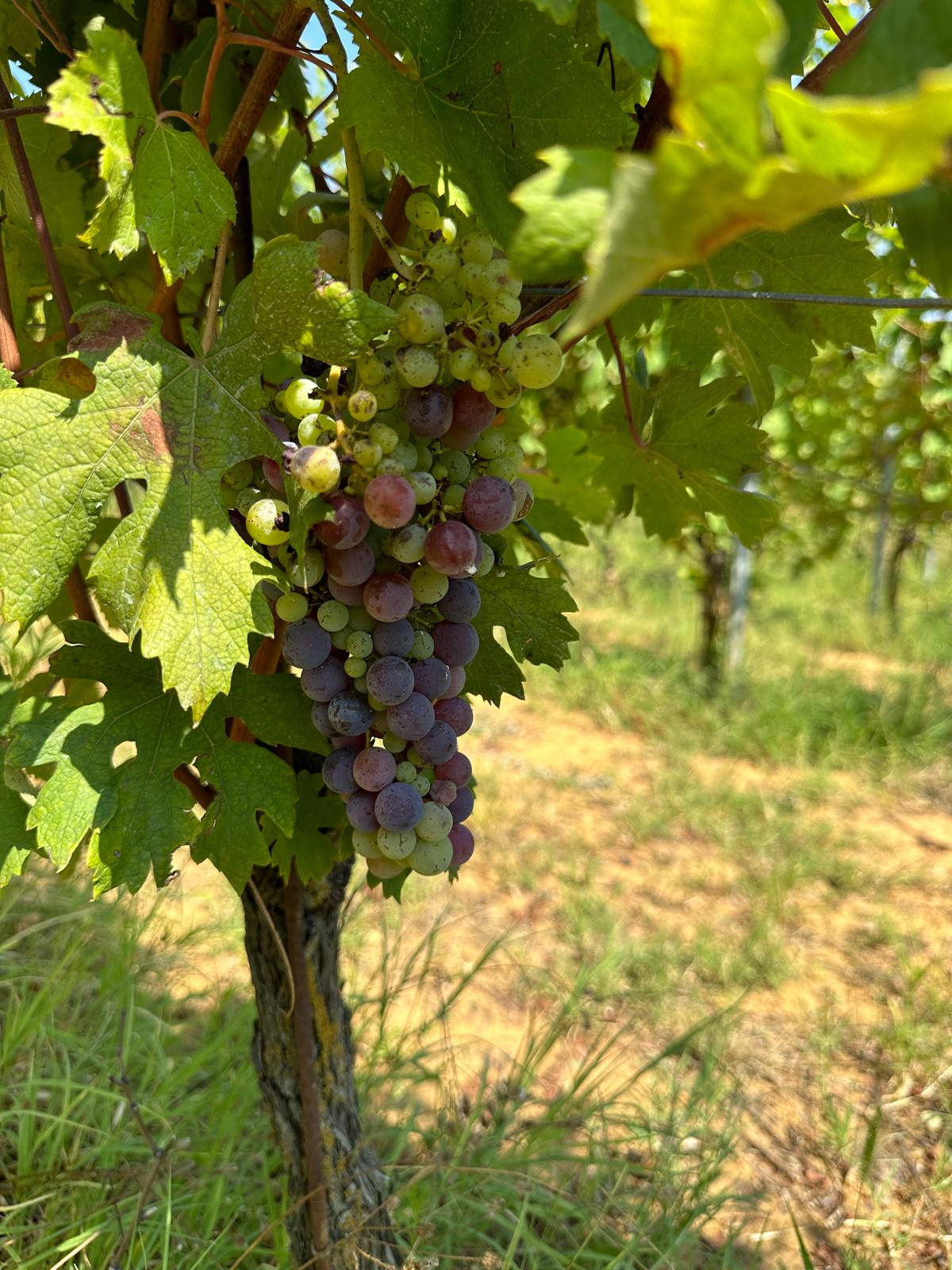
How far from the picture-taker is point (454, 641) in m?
0.84

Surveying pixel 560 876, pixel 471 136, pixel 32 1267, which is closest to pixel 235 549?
pixel 471 136

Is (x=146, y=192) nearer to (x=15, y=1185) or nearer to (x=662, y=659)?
(x=15, y=1185)

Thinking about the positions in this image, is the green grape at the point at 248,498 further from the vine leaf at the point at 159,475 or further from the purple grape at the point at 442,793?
the purple grape at the point at 442,793

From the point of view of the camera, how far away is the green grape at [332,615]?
0.79 m

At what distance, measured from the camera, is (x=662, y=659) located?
260 inches

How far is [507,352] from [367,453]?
0.13 m

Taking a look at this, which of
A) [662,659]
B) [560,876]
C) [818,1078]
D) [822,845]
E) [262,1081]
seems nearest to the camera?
[262,1081]

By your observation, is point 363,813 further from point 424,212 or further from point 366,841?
point 424,212

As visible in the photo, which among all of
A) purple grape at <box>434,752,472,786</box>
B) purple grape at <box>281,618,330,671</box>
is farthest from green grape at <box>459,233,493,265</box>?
purple grape at <box>434,752,472,786</box>

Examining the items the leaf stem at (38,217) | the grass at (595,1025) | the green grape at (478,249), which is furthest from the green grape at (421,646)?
the grass at (595,1025)

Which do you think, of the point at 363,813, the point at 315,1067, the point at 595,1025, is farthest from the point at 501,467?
the point at 595,1025

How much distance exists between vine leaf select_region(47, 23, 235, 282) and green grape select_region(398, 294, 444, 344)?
17cm

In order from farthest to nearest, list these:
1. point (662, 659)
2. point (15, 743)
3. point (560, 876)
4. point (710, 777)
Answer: point (662, 659) → point (710, 777) → point (560, 876) → point (15, 743)

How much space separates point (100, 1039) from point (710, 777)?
11.5 ft
